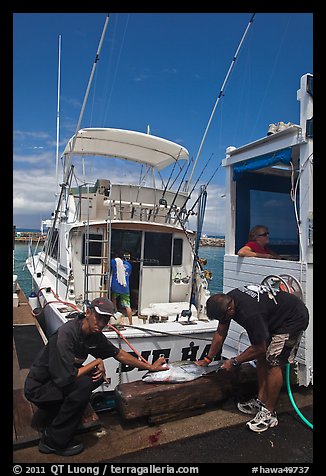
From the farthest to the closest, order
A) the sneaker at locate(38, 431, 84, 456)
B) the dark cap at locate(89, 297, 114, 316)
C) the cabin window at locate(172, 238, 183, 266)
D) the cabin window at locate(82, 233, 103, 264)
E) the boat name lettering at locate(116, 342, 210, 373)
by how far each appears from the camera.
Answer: the cabin window at locate(172, 238, 183, 266), the cabin window at locate(82, 233, 103, 264), the boat name lettering at locate(116, 342, 210, 373), the dark cap at locate(89, 297, 114, 316), the sneaker at locate(38, 431, 84, 456)

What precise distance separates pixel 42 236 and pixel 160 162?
6233 mm

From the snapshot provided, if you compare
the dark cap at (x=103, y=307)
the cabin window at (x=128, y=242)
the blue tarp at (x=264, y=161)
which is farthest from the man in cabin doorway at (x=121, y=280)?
the dark cap at (x=103, y=307)

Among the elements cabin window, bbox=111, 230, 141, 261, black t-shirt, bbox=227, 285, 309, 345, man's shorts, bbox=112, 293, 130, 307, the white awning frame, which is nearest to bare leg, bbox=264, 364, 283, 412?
black t-shirt, bbox=227, 285, 309, 345

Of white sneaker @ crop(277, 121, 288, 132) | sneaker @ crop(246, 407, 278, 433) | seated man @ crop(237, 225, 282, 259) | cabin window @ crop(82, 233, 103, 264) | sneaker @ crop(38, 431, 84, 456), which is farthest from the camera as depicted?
cabin window @ crop(82, 233, 103, 264)

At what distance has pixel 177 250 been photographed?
7434mm

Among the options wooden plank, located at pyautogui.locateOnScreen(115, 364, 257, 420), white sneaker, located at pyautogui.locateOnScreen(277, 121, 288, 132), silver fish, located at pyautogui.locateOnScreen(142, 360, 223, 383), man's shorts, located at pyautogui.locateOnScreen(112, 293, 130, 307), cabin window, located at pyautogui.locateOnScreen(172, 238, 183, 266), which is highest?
white sneaker, located at pyautogui.locateOnScreen(277, 121, 288, 132)

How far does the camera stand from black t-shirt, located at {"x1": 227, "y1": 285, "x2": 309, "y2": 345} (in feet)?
10.4

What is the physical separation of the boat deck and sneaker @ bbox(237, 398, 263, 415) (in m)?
1.48

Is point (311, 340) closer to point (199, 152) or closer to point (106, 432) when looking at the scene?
point (106, 432)

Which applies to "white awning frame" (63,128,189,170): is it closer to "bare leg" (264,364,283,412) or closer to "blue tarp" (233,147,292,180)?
"blue tarp" (233,147,292,180)

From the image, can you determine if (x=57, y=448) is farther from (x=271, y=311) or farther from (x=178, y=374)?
(x=271, y=311)

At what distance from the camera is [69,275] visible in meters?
6.26

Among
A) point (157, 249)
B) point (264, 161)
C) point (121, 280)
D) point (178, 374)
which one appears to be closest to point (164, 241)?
point (157, 249)
